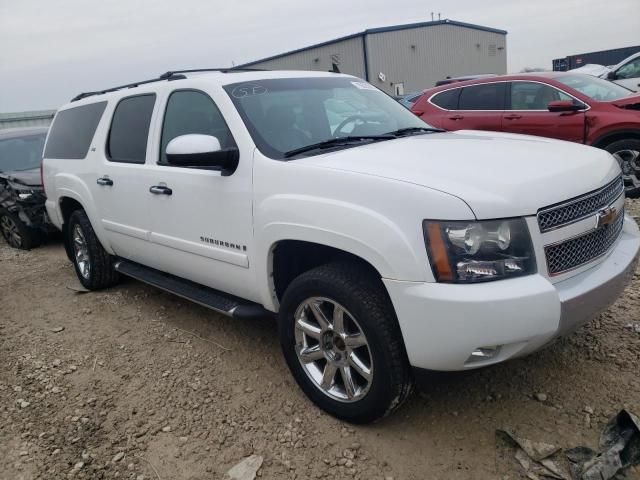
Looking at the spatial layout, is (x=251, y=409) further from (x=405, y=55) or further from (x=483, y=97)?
(x=405, y=55)

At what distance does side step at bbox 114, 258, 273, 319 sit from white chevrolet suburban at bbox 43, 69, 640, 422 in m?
0.02

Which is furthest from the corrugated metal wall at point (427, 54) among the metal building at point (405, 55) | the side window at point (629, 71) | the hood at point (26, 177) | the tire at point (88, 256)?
the tire at point (88, 256)

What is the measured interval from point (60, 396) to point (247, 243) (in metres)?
1.59

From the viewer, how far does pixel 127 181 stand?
4012mm

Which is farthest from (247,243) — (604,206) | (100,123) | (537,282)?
(100,123)

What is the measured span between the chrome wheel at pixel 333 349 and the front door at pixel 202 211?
0.51 m

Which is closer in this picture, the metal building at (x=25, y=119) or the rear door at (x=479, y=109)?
the rear door at (x=479, y=109)

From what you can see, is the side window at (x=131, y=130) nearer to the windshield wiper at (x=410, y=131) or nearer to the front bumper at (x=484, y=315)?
the windshield wiper at (x=410, y=131)

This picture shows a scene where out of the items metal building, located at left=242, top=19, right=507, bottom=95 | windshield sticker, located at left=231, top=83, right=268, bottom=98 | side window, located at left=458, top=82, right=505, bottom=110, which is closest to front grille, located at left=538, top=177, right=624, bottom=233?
windshield sticker, located at left=231, top=83, right=268, bottom=98

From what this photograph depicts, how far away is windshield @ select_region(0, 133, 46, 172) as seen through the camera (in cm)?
809

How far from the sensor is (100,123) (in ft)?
14.9

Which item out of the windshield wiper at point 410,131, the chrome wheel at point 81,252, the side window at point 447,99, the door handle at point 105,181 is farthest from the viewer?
the side window at point 447,99

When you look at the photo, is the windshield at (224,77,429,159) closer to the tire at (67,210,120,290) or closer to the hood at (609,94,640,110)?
the tire at (67,210,120,290)

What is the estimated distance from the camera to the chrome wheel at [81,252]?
5.09 meters
